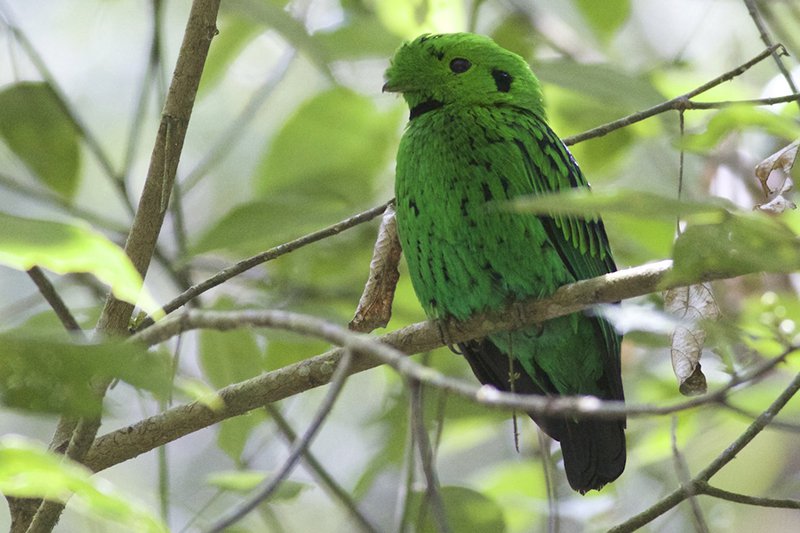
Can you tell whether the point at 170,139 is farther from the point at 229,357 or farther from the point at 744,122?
the point at 744,122

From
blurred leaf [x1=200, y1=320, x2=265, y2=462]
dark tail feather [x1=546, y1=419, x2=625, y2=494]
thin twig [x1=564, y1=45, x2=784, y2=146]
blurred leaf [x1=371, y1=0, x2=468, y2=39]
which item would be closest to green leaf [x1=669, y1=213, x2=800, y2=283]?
thin twig [x1=564, y1=45, x2=784, y2=146]

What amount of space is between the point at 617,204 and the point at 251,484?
188cm

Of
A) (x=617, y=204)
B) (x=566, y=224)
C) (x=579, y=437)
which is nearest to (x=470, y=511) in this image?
(x=579, y=437)

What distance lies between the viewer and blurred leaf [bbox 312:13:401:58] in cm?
411

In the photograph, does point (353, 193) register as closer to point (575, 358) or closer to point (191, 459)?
point (575, 358)

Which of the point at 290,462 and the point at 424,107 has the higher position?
the point at 424,107

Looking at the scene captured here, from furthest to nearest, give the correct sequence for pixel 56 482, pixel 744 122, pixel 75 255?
pixel 744 122 < pixel 75 255 < pixel 56 482

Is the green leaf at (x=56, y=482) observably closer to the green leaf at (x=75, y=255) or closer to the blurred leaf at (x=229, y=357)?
the green leaf at (x=75, y=255)

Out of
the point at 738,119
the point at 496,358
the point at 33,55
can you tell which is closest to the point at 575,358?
the point at 496,358

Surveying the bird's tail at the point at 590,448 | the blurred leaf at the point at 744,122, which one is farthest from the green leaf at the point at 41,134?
the blurred leaf at the point at 744,122

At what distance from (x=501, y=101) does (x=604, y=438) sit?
1277mm

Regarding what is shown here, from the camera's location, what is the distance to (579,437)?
12.1 feet

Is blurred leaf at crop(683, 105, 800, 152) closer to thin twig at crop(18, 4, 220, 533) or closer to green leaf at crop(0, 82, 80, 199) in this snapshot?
thin twig at crop(18, 4, 220, 533)

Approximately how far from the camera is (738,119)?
2932 mm
